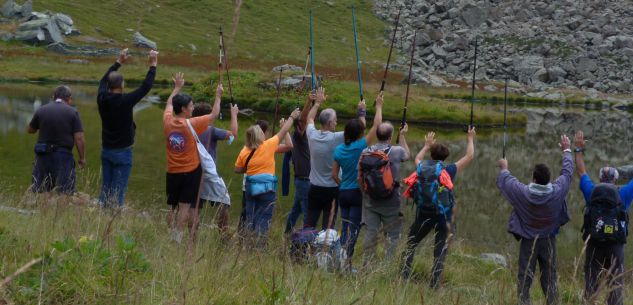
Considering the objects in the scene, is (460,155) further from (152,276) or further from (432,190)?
(152,276)

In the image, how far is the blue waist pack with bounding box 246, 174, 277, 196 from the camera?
395 inches

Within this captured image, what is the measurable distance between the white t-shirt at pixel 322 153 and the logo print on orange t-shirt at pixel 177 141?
1.98 m

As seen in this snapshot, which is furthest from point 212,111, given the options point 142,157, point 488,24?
point 488,24

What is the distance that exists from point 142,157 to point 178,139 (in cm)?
1510

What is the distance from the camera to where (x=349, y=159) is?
31.9ft

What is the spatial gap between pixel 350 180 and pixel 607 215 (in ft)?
10.4

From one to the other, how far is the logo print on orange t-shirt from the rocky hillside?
72921mm

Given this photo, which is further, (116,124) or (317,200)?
(317,200)

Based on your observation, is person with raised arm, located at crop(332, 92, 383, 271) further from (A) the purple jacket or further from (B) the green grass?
(B) the green grass

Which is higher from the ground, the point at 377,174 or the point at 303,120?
the point at 303,120

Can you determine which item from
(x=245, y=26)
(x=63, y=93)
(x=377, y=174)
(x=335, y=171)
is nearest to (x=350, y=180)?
(x=335, y=171)

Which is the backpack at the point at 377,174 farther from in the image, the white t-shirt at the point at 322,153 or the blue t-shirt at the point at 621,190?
the blue t-shirt at the point at 621,190

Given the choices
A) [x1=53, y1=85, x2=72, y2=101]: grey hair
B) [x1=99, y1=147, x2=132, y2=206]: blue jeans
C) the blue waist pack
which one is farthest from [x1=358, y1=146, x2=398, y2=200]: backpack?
[x1=53, y1=85, x2=72, y2=101]: grey hair

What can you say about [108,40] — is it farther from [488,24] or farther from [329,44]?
[488,24]
